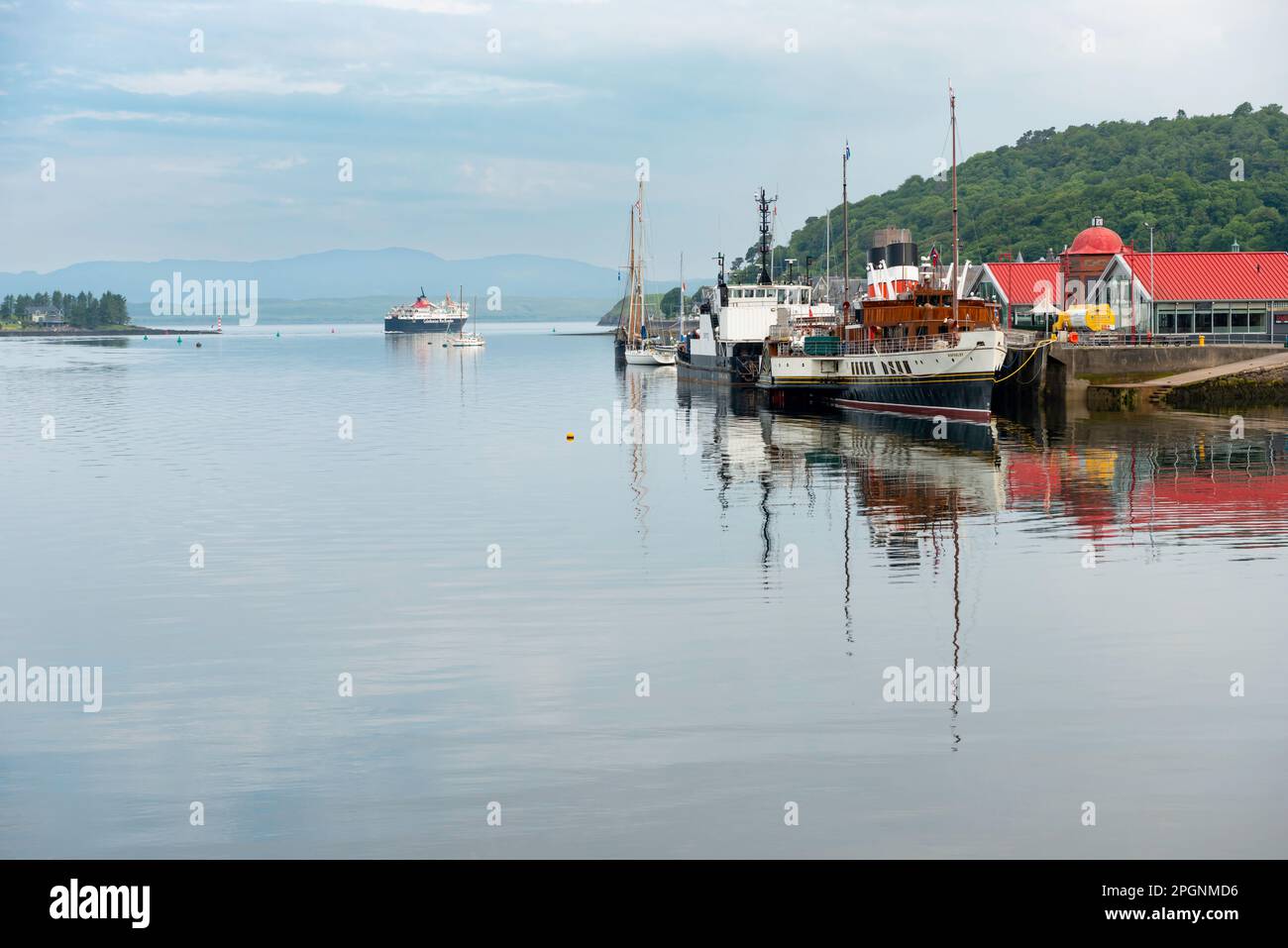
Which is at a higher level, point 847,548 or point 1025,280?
point 1025,280

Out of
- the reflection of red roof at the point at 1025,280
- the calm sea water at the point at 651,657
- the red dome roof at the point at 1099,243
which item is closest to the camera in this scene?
the calm sea water at the point at 651,657

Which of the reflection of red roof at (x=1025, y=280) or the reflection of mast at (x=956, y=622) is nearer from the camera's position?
the reflection of mast at (x=956, y=622)

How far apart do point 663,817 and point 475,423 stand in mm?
67135

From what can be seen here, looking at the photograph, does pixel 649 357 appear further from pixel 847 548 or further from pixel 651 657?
pixel 651 657

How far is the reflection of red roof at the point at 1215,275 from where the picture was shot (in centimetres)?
9775

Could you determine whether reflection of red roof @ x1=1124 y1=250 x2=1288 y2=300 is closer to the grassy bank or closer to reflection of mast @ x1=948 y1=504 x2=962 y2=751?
the grassy bank

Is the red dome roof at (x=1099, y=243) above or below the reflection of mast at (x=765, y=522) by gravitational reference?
above

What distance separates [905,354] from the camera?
2948 inches

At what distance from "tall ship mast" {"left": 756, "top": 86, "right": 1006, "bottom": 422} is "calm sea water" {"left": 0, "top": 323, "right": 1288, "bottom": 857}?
16.7 metres

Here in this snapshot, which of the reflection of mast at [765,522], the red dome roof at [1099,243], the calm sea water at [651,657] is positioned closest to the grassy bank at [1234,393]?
the calm sea water at [651,657]

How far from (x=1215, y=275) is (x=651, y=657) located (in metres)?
90.2

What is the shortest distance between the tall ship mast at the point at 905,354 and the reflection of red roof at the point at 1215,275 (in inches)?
686

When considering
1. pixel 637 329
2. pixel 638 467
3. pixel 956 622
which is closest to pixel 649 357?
pixel 637 329

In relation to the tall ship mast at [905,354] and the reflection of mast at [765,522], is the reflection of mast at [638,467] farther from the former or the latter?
the tall ship mast at [905,354]
